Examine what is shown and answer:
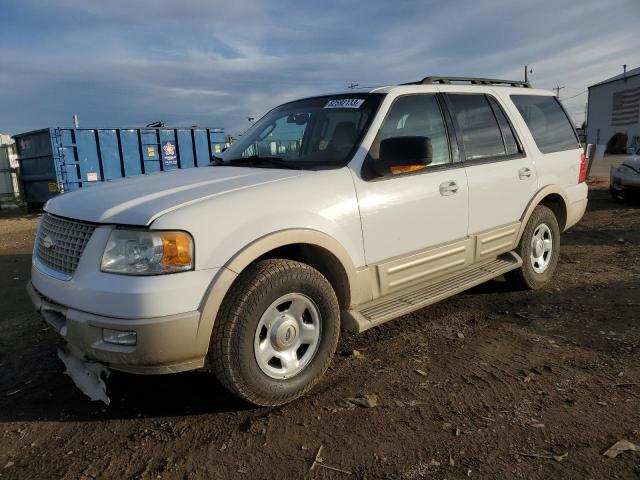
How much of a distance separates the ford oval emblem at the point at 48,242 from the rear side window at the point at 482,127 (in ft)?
10.1

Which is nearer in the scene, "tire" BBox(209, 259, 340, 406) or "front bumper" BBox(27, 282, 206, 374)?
"front bumper" BBox(27, 282, 206, 374)

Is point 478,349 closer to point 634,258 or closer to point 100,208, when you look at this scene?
point 100,208

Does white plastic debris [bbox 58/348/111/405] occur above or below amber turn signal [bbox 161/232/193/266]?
below

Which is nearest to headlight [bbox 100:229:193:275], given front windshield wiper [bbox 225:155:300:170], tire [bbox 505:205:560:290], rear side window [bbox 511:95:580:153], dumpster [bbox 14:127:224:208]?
front windshield wiper [bbox 225:155:300:170]

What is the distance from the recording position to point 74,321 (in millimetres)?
2559

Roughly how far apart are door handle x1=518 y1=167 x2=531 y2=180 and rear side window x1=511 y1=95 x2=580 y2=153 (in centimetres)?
38

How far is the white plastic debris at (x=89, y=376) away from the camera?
9.30 ft

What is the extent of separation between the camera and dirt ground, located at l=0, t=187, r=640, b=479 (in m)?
2.42

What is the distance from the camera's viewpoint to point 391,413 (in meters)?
2.86

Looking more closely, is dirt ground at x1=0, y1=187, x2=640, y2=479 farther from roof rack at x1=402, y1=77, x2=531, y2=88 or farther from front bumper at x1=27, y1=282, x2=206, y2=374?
roof rack at x1=402, y1=77, x2=531, y2=88

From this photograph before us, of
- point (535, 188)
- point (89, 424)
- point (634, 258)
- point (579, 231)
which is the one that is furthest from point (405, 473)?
point (579, 231)

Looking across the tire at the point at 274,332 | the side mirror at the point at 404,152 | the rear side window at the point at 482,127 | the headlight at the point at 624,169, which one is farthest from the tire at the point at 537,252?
the headlight at the point at 624,169

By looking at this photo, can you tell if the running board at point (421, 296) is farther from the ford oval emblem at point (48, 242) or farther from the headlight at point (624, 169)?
the headlight at point (624, 169)

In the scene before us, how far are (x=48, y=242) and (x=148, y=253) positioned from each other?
95 cm
